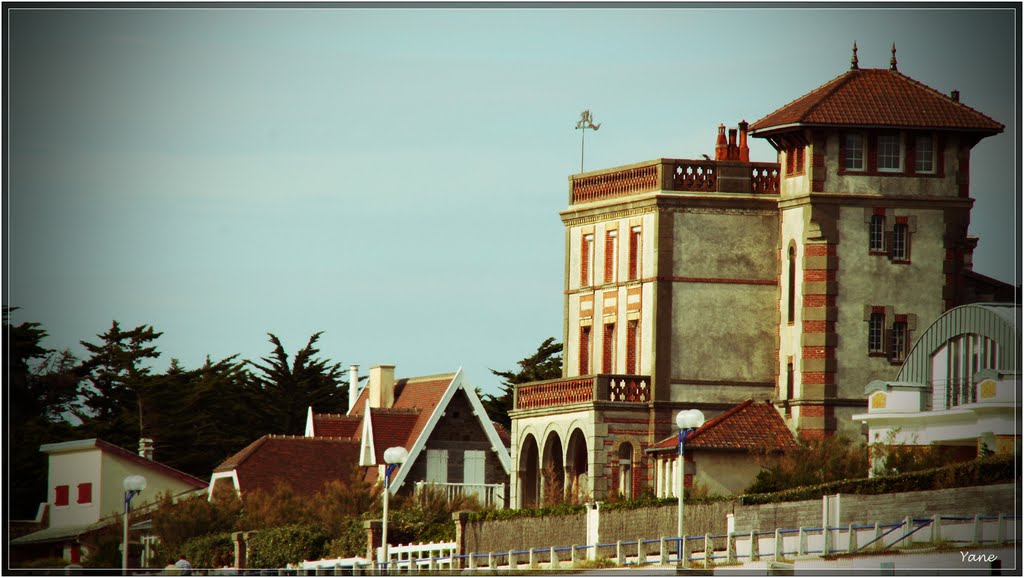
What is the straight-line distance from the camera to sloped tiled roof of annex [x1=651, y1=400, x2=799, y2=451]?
5656cm

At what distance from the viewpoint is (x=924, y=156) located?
188 feet

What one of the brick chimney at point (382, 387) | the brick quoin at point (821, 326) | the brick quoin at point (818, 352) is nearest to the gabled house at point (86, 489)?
the brick chimney at point (382, 387)

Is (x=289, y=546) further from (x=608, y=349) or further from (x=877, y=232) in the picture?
(x=877, y=232)

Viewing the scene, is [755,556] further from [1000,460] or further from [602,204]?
[602,204]

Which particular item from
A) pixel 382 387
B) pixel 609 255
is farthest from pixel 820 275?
pixel 382 387

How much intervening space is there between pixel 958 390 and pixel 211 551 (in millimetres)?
22633

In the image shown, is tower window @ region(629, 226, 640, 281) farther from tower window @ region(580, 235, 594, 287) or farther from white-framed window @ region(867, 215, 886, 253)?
white-framed window @ region(867, 215, 886, 253)

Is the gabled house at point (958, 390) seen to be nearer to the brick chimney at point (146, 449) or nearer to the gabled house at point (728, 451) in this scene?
the gabled house at point (728, 451)

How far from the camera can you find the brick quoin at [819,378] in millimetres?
56406

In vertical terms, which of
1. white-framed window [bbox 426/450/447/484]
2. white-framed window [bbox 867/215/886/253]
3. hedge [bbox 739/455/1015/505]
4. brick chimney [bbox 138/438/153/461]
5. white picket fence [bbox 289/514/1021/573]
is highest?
white-framed window [bbox 867/215/886/253]

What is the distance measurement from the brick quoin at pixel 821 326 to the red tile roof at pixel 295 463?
21.4 m

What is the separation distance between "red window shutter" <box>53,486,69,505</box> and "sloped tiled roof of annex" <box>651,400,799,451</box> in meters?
29.5

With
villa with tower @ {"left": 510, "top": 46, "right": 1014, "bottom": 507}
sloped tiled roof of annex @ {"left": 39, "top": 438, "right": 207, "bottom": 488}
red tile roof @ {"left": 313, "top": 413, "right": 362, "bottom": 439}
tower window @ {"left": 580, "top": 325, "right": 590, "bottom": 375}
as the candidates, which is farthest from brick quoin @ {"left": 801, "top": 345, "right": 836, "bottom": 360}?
sloped tiled roof of annex @ {"left": 39, "top": 438, "right": 207, "bottom": 488}

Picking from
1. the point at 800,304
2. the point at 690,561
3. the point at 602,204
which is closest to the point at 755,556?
the point at 690,561
